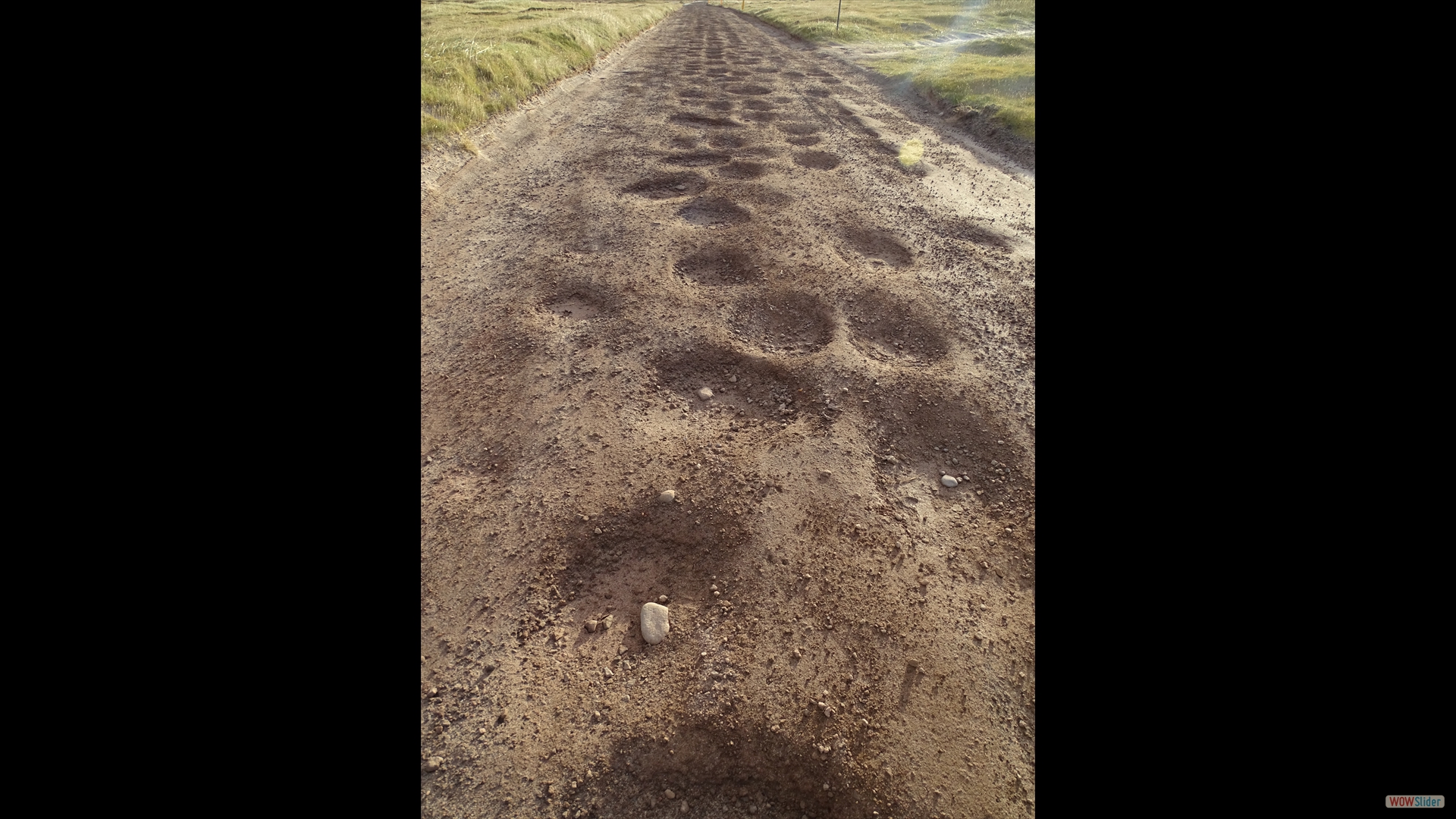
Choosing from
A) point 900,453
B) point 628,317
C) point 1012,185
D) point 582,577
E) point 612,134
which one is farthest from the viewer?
point 612,134

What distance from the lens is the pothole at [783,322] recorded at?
345cm

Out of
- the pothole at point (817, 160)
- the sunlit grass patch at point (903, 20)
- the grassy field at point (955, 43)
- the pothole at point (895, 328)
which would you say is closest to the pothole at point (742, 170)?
the pothole at point (817, 160)

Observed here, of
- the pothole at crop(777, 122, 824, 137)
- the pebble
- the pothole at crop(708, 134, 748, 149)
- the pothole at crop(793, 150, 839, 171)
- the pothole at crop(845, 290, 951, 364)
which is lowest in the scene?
the pebble

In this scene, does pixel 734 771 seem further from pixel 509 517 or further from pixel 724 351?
pixel 724 351

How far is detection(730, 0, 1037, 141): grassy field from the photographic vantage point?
9.85m

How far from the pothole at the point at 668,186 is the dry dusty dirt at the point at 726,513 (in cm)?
30

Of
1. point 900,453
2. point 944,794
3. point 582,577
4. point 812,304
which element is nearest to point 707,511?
point 582,577

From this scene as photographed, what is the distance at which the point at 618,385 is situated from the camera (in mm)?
3070

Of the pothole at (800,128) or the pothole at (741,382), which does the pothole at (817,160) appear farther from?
the pothole at (741,382)

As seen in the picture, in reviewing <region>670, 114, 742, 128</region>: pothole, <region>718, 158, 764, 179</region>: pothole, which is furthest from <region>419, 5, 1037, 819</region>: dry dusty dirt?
<region>670, 114, 742, 128</region>: pothole

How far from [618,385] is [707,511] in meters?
1.00

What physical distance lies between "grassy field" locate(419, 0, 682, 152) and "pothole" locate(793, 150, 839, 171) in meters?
3.90

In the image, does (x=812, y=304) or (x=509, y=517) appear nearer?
(x=509, y=517)

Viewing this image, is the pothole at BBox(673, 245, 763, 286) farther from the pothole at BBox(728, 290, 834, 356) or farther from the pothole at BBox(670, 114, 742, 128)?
the pothole at BBox(670, 114, 742, 128)
